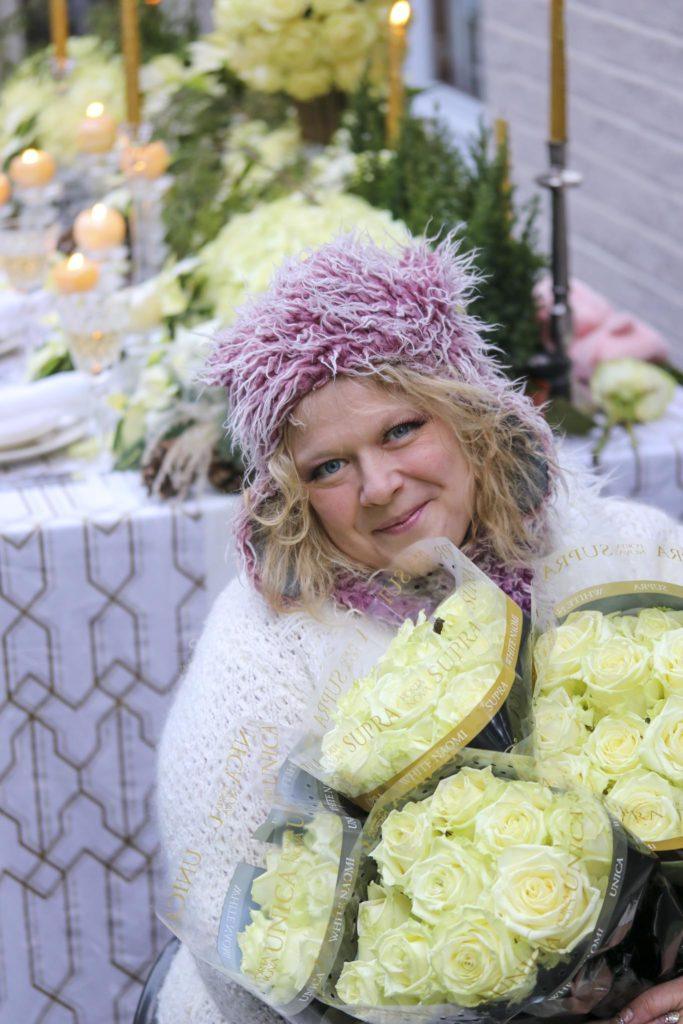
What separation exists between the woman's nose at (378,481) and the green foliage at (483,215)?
0.73m

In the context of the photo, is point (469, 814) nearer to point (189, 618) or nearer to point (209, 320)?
point (189, 618)

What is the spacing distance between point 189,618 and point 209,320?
720 millimetres

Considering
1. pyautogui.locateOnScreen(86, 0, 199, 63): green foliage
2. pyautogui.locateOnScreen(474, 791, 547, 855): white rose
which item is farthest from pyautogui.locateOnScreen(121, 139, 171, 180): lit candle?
pyautogui.locateOnScreen(474, 791, 547, 855): white rose

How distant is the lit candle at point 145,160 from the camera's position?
3.04m

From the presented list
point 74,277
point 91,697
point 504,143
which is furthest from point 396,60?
point 91,697

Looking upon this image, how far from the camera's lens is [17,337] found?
297 centimetres

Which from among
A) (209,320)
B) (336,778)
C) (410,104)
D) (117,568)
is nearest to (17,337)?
(209,320)

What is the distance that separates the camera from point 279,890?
104 centimetres

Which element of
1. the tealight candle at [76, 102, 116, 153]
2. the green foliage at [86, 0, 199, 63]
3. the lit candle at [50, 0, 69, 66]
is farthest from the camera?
the green foliage at [86, 0, 199, 63]

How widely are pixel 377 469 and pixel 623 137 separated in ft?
9.32

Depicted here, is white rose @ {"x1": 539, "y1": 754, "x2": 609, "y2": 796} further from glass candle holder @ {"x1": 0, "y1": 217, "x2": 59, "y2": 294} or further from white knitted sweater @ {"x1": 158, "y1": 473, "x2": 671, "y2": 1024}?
glass candle holder @ {"x1": 0, "y1": 217, "x2": 59, "y2": 294}

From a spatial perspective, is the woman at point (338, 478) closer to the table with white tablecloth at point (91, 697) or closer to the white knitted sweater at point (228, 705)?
the white knitted sweater at point (228, 705)

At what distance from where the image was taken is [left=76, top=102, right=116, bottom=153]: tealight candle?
3.48 m

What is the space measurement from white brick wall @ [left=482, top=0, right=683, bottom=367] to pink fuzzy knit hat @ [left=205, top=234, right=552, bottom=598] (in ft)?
7.57
